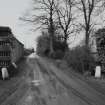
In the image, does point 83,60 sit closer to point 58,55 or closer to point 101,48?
point 101,48

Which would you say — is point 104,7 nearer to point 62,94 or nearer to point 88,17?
point 88,17

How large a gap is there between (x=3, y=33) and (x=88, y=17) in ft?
41.9

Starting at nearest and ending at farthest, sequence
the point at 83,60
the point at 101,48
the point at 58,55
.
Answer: the point at 83,60 < the point at 101,48 < the point at 58,55

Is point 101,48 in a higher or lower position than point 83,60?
higher

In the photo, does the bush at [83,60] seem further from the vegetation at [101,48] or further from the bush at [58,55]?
the bush at [58,55]

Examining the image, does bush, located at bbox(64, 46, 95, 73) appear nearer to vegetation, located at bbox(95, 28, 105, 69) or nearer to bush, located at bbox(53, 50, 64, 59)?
vegetation, located at bbox(95, 28, 105, 69)

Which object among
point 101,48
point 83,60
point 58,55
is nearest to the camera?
point 83,60

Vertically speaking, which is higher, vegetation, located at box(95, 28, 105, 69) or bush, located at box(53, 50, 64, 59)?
vegetation, located at box(95, 28, 105, 69)

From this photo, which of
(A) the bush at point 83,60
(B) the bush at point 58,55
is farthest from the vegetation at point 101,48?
(B) the bush at point 58,55

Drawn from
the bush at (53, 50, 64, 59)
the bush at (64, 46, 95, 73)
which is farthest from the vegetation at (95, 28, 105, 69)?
the bush at (53, 50, 64, 59)

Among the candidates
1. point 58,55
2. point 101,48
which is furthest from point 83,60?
point 58,55

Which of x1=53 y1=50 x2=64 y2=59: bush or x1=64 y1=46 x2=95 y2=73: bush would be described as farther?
x1=53 y1=50 x2=64 y2=59: bush

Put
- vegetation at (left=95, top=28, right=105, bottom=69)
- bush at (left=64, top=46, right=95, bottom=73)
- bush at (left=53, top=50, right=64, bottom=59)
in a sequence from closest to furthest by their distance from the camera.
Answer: bush at (left=64, top=46, right=95, bottom=73) < vegetation at (left=95, top=28, right=105, bottom=69) < bush at (left=53, top=50, right=64, bottom=59)

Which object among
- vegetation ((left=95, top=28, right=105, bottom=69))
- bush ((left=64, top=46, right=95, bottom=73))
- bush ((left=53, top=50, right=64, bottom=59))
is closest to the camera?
bush ((left=64, top=46, right=95, bottom=73))
